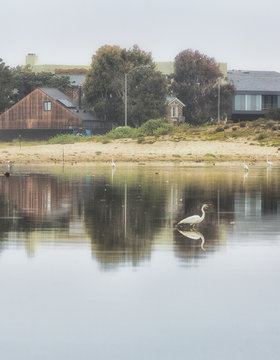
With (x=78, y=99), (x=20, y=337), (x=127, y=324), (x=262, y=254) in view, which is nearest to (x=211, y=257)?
(x=262, y=254)

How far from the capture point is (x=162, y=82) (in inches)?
3679

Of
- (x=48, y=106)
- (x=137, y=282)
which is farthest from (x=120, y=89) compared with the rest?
(x=137, y=282)

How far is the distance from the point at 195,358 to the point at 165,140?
178ft

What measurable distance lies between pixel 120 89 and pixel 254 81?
31431 mm

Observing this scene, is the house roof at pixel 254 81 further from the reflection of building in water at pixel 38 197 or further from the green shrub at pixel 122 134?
the reflection of building in water at pixel 38 197

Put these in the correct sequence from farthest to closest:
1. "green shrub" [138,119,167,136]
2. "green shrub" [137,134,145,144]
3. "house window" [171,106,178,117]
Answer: "house window" [171,106,178,117]
"green shrub" [138,119,167,136]
"green shrub" [137,134,145,144]

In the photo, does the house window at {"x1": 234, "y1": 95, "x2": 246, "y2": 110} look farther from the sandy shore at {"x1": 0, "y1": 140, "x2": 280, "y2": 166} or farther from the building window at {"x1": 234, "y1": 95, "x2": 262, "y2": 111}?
the sandy shore at {"x1": 0, "y1": 140, "x2": 280, "y2": 166}

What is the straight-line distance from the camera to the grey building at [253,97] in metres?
114

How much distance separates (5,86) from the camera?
97.1 meters

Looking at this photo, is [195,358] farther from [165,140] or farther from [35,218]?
[165,140]

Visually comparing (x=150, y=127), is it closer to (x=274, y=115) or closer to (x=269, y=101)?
(x=274, y=115)

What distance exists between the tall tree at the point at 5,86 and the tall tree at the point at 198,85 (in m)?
23.2

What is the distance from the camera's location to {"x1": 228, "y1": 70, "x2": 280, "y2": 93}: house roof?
11500cm

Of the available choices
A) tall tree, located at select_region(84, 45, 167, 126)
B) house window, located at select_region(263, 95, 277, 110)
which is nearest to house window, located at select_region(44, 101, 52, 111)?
tall tree, located at select_region(84, 45, 167, 126)
